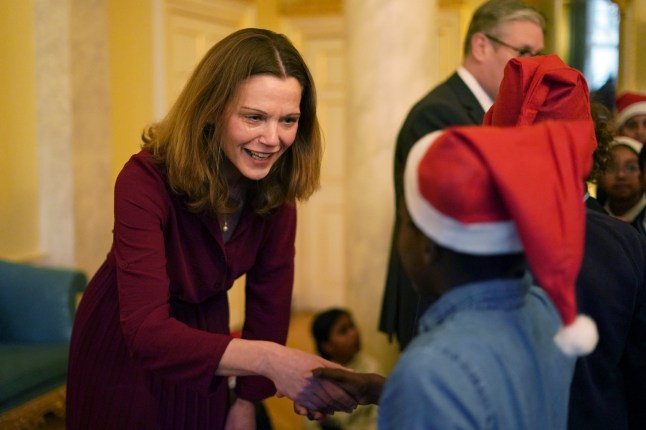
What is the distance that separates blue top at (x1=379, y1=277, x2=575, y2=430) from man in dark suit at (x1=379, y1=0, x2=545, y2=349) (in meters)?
1.81

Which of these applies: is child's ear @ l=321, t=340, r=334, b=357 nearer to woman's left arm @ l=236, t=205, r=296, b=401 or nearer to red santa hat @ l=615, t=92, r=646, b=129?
red santa hat @ l=615, t=92, r=646, b=129

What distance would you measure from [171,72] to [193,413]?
381 centimetres

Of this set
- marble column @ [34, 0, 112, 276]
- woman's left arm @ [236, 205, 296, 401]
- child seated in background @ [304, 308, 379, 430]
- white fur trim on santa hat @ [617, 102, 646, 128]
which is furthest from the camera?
marble column @ [34, 0, 112, 276]

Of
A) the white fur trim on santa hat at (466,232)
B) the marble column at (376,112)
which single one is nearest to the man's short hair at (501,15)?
the marble column at (376,112)

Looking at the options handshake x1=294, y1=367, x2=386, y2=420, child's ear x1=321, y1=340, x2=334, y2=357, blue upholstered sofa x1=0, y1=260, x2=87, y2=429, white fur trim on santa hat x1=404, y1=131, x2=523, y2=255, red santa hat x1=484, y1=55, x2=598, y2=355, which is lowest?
child's ear x1=321, y1=340, x2=334, y2=357

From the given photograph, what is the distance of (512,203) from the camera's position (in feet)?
3.43

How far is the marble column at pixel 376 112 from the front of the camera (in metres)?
4.05

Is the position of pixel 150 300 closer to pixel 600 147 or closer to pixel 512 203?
pixel 512 203

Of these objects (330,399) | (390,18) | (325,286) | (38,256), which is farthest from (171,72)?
(330,399)

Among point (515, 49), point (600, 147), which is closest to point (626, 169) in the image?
point (515, 49)

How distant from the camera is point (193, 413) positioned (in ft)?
6.71

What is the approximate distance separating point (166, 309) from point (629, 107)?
8.99 ft

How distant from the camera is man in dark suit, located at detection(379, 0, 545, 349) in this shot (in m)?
3.01

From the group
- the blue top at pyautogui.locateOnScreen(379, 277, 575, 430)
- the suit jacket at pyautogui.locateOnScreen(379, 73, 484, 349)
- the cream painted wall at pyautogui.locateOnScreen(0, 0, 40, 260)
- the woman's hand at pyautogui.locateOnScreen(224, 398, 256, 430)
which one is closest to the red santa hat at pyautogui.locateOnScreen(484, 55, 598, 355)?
the blue top at pyautogui.locateOnScreen(379, 277, 575, 430)
